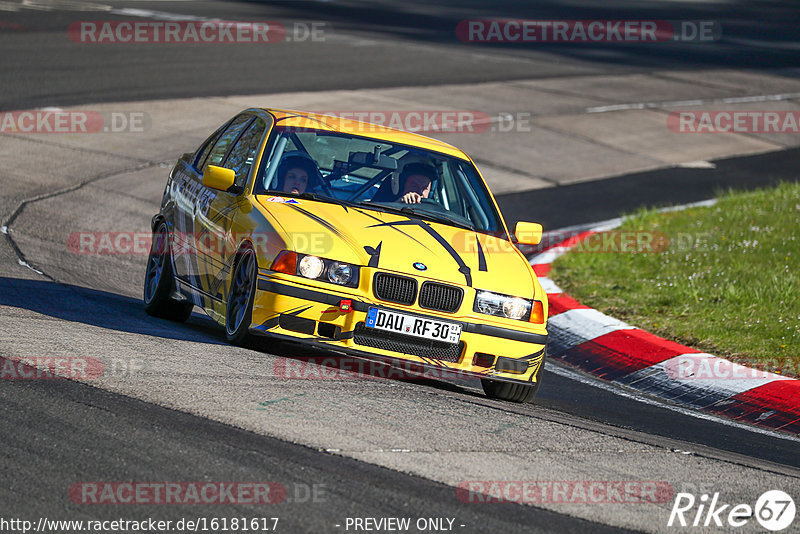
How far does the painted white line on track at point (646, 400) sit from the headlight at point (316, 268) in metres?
2.39

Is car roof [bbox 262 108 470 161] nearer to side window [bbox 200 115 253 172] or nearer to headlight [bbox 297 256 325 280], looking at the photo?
side window [bbox 200 115 253 172]

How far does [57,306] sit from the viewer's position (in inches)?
324

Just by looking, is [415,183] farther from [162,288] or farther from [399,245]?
[162,288]

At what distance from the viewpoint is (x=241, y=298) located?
7418 millimetres

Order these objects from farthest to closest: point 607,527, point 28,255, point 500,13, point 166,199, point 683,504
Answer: point 500,13 < point 28,255 < point 166,199 < point 683,504 < point 607,527

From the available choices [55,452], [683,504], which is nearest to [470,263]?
[683,504]

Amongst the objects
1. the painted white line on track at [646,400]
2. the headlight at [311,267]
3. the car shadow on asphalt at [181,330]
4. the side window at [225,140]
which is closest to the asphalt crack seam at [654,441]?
the car shadow on asphalt at [181,330]

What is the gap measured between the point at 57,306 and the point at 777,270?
22.2ft

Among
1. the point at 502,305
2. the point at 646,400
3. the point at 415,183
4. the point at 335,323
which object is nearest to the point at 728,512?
the point at 502,305

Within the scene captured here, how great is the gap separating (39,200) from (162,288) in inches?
190

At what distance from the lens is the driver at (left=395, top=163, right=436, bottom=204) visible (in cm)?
830

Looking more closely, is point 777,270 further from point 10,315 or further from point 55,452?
point 55,452

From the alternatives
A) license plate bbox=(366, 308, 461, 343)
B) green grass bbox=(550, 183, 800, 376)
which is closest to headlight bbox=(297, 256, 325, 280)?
license plate bbox=(366, 308, 461, 343)

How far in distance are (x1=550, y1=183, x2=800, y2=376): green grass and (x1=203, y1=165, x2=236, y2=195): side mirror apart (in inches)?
157
